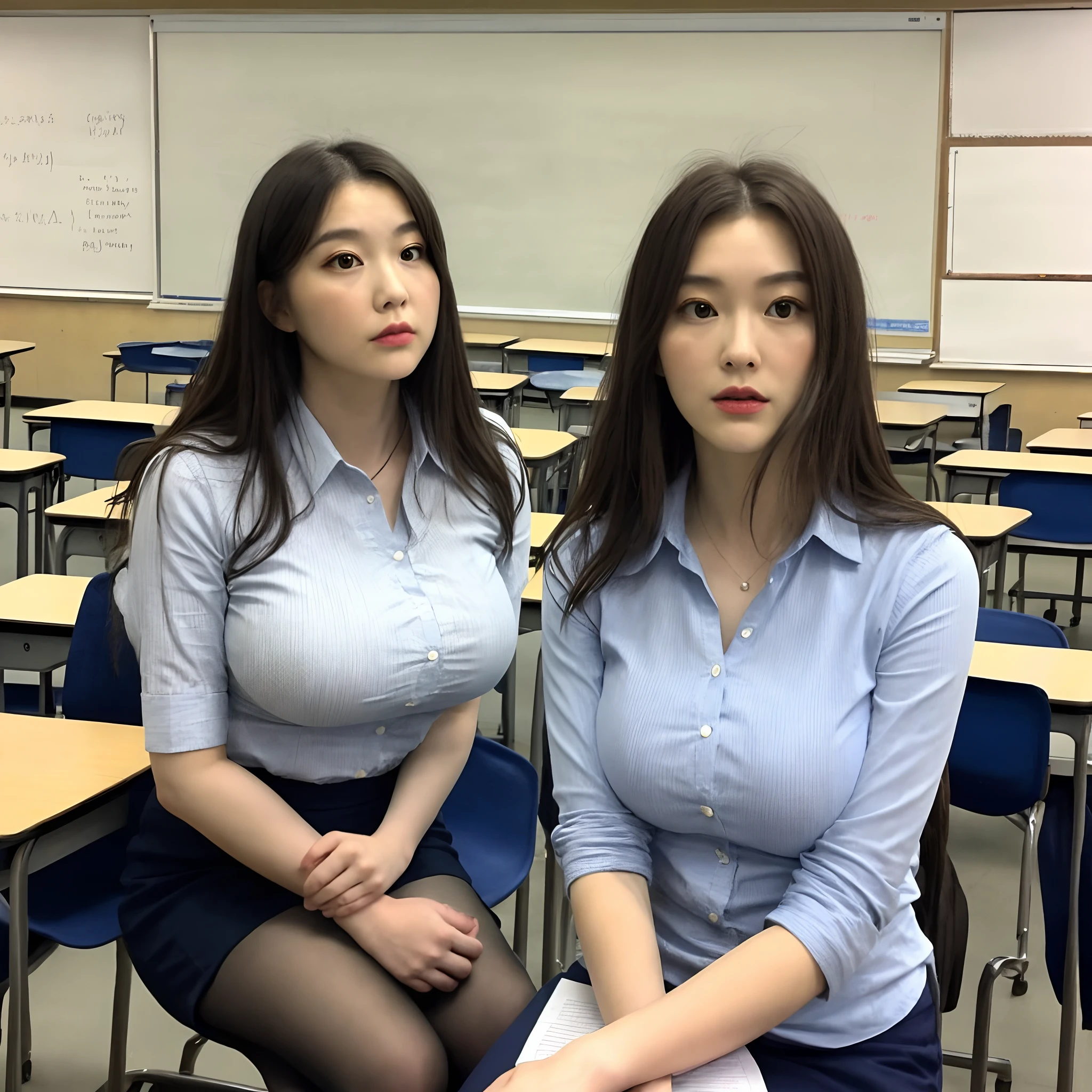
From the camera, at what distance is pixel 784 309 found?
1.11 meters

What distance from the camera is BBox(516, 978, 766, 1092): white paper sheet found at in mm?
993

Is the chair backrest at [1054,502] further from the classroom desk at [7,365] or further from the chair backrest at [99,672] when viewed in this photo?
the classroom desk at [7,365]

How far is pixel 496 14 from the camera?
7172 millimetres

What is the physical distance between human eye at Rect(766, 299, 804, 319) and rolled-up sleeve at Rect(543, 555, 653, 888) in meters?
0.33

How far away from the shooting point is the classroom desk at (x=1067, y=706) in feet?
5.51

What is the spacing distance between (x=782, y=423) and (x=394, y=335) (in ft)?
1.60

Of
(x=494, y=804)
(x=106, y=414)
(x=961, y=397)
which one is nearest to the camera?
(x=494, y=804)

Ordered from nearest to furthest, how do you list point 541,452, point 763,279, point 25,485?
point 763,279 → point 25,485 → point 541,452

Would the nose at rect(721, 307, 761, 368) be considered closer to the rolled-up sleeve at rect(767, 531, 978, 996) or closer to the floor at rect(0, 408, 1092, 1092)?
the rolled-up sleeve at rect(767, 531, 978, 996)

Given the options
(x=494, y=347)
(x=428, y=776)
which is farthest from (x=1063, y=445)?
(x=428, y=776)

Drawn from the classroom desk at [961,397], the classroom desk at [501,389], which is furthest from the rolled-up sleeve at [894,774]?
the classroom desk at [961,397]

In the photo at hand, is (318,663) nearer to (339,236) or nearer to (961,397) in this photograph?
(339,236)

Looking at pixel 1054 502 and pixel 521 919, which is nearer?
pixel 521 919

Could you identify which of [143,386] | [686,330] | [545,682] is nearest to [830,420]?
[686,330]
